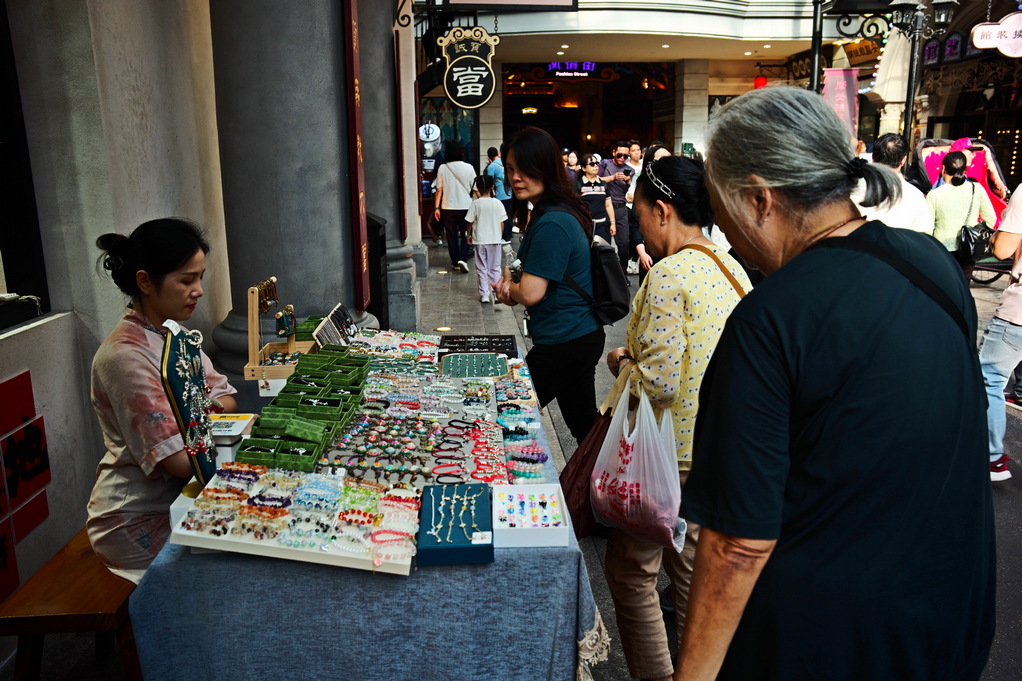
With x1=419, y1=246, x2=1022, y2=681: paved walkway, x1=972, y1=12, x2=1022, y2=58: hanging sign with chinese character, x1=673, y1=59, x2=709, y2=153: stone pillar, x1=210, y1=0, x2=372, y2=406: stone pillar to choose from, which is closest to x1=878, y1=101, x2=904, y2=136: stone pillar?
x1=972, y1=12, x2=1022, y2=58: hanging sign with chinese character

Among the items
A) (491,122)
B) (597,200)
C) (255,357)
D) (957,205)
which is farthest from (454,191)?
(491,122)

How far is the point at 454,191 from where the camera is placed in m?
13.7

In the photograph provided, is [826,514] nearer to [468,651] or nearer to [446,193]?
[468,651]

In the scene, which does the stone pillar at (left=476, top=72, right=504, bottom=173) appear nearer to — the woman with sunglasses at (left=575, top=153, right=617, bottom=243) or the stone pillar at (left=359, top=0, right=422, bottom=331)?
the woman with sunglasses at (left=575, top=153, right=617, bottom=243)

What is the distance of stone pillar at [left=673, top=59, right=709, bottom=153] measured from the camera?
984 inches

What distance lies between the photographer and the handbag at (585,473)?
2.94 meters

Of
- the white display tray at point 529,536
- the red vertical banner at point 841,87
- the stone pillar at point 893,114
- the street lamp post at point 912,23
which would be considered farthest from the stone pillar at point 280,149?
the stone pillar at point 893,114

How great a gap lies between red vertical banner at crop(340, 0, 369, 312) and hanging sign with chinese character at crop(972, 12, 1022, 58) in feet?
34.8

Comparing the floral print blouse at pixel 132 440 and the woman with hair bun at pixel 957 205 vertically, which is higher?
the woman with hair bun at pixel 957 205

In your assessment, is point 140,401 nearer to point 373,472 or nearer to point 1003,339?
point 373,472

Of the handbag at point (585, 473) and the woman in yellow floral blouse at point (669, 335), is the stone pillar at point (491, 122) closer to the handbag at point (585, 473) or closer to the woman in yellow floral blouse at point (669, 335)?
the woman in yellow floral blouse at point (669, 335)

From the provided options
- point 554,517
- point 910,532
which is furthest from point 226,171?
point 910,532

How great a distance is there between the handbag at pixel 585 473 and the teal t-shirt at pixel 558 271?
0.98 meters

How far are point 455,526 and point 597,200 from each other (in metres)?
9.35
